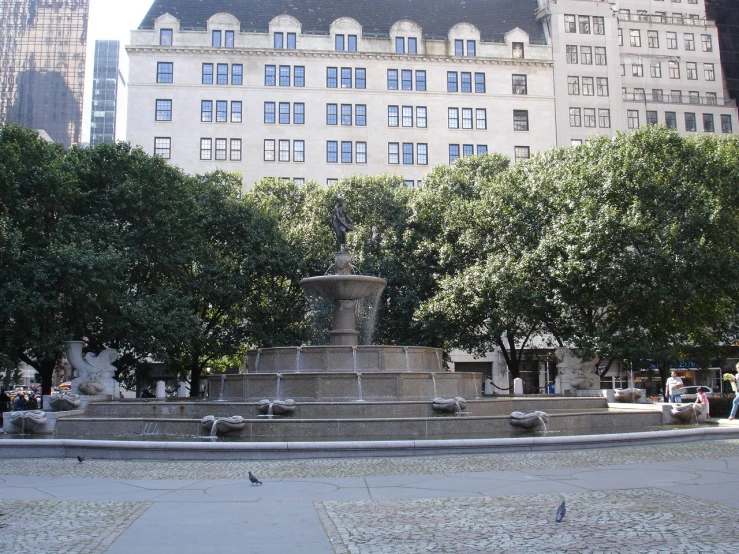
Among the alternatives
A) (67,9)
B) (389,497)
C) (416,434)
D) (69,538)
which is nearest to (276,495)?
(389,497)

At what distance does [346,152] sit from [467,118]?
36.7ft

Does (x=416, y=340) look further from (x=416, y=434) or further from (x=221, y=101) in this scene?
(x=221, y=101)

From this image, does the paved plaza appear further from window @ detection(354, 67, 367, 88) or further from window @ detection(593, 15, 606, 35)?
window @ detection(593, 15, 606, 35)

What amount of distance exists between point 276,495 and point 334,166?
53.7 m

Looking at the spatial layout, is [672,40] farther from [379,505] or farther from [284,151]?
[379,505]

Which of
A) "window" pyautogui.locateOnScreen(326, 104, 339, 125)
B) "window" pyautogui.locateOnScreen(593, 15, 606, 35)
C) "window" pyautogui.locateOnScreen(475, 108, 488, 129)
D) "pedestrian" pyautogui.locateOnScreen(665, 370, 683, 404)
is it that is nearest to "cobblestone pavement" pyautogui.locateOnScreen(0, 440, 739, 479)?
"pedestrian" pyautogui.locateOnScreen(665, 370, 683, 404)

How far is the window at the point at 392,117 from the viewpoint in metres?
64.2

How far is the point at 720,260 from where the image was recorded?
109ft

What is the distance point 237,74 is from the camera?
2482 inches

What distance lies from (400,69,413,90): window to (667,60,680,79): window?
25.6 meters

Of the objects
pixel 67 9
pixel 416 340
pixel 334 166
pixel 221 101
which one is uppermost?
pixel 67 9

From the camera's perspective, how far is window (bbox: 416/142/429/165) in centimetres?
6391

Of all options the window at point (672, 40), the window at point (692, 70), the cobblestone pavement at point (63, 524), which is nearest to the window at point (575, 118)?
the window at point (672, 40)

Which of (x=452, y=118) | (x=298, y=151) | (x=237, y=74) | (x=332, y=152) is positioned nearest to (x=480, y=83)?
(x=452, y=118)
